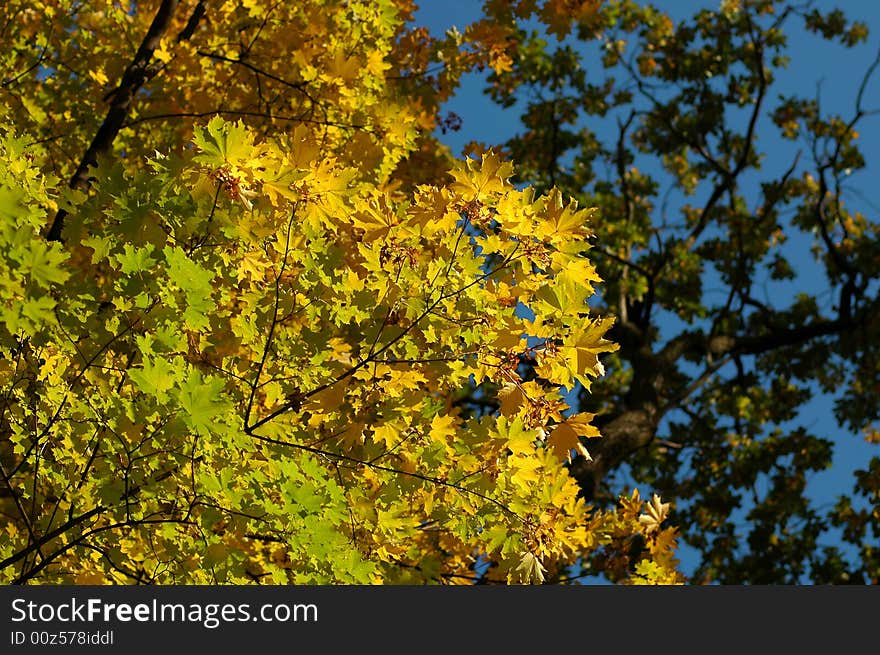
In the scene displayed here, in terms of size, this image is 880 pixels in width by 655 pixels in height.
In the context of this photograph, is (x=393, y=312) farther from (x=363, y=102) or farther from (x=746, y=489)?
(x=746, y=489)

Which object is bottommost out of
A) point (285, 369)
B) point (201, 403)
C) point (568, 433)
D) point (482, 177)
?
point (201, 403)

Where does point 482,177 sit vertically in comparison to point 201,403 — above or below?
above

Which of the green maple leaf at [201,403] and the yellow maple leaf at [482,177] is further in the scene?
the yellow maple leaf at [482,177]

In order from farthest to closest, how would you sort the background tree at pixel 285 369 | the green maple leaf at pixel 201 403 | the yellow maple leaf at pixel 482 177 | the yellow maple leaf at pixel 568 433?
1. the yellow maple leaf at pixel 568 433
2. the yellow maple leaf at pixel 482 177
3. the background tree at pixel 285 369
4. the green maple leaf at pixel 201 403

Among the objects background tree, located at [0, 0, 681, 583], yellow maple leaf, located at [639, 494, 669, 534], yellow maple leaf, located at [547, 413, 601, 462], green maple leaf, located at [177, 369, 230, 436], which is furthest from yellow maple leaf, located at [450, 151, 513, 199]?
yellow maple leaf, located at [639, 494, 669, 534]

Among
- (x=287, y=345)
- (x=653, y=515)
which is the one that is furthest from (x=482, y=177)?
(x=653, y=515)

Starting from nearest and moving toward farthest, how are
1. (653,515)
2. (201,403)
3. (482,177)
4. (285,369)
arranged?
(201,403), (482,177), (285,369), (653,515)

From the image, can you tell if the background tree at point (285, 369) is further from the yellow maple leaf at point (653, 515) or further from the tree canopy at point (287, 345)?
the yellow maple leaf at point (653, 515)

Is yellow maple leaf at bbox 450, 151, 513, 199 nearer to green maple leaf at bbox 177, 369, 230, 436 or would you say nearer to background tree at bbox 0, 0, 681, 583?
background tree at bbox 0, 0, 681, 583

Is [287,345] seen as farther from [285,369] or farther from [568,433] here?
[568,433]

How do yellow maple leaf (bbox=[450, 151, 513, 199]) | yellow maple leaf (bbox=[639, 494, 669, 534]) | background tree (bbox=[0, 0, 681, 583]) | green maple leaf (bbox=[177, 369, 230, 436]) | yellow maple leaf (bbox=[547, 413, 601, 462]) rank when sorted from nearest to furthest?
green maple leaf (bbox=[177, 369, 230, 436])
background tree (bbox=[0, 0, 681, 583])
yellow maple leaf (bbox=[450, 151, 513, 199])
yellow maple leaf (bbox=[547, 413, 601, 462])
yellow maple leaf (bbox=[639, 494, 669, 534])

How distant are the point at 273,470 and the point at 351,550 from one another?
1.14ft

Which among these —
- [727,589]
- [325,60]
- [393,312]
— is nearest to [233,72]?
[325,60]

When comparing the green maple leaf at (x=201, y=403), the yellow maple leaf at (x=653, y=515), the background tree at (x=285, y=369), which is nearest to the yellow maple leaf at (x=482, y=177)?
the background tree at (x=285, y=369)
